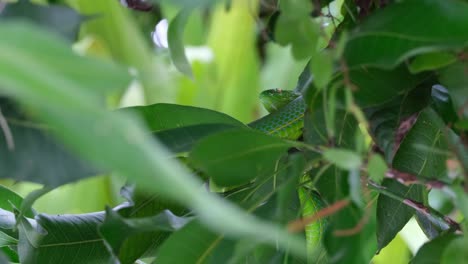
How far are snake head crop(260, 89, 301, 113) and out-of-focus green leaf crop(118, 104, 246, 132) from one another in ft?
1.22

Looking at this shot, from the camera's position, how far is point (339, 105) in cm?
65

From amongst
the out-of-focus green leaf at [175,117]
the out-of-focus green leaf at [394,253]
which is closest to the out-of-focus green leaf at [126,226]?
the out-of-focus green leaf at [175,117]

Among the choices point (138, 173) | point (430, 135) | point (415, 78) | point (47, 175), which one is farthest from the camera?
point (430, 135)

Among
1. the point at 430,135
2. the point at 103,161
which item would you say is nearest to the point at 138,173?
the point at 103,161

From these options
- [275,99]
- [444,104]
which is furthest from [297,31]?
[275,99]

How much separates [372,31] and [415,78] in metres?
A: 0.11

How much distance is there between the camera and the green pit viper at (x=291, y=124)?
97 cm

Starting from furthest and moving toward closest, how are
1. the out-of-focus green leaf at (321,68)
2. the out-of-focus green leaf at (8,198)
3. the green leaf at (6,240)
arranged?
1. the out-of-focus green leaf at (8,198)
2. the green leaf at (6,240)
3. the out-of-focus green leaf at (321,68)

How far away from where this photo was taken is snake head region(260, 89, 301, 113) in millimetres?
1142

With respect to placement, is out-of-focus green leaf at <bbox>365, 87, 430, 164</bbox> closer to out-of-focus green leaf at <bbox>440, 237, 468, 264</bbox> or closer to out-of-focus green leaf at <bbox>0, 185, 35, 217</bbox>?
out-of-focus green leaf at <bbox>440, 237, 468, 264</bbox>

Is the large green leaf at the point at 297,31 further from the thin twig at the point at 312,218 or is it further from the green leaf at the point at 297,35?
the thin twig at the point at 312,218

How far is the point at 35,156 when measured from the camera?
57cm

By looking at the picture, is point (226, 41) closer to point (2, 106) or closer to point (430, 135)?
point (2, 106)

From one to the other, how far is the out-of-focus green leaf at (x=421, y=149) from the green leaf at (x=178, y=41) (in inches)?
11.7
